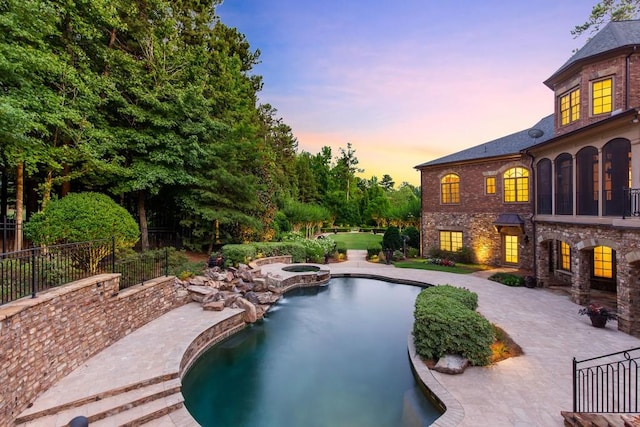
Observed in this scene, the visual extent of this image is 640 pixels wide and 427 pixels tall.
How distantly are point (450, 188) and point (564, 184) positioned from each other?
714 cm

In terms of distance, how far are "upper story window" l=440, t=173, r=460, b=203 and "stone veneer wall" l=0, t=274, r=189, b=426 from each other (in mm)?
17681

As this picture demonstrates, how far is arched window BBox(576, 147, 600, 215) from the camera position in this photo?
11117 mm

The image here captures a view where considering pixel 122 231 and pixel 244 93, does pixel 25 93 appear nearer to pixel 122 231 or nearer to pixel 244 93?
pixel 122 231

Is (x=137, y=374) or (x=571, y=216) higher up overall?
(x=571, y=216)

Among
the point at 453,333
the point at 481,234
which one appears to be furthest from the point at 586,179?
the point at 453,333

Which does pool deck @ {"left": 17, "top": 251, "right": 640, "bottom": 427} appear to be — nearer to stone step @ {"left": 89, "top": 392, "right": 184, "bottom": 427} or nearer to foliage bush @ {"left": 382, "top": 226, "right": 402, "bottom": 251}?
stone step @ {"left": 89, "top": 392, "right": 184, "bottom": 427}

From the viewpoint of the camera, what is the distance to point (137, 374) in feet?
19.4

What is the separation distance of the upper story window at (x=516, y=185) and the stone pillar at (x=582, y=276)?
6.36 meters

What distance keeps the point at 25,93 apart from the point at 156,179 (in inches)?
203

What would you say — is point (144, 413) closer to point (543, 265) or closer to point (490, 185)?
point (543, 265)

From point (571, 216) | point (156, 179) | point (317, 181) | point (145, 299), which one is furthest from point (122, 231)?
point (317, 181)

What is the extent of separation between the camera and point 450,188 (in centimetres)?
1956

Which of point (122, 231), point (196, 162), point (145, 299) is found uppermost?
point (196, 162)

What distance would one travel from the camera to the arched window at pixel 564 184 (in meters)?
12.2
